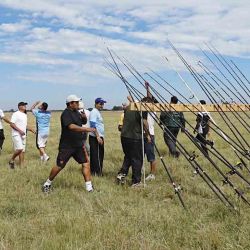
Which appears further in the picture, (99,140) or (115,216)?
(99,140)

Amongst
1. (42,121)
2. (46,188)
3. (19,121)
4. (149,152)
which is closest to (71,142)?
(46,188)

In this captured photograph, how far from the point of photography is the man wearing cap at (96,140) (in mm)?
10655

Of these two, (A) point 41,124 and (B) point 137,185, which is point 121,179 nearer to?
(B) point 137,185

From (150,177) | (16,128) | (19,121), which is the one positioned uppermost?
(19,121)

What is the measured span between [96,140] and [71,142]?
176cm

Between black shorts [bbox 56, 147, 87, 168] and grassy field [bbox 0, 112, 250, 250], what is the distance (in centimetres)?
49

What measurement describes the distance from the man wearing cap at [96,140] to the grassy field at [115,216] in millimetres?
555

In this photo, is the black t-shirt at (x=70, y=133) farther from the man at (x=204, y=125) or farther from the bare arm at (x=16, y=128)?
the bare arm at (x=16, y=128)

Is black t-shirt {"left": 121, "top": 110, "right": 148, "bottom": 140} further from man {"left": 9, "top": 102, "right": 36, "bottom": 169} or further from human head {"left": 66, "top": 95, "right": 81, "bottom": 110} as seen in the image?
man {"left": 9, "top": 102, "right": 36, "bottom": 169}

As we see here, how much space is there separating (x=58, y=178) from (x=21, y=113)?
345 cm

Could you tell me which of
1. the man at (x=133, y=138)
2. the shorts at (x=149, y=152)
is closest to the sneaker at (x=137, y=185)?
the man at (x=133, y=138)

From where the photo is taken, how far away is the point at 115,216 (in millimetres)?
6680

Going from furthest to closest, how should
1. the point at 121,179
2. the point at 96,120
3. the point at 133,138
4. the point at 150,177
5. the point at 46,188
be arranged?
the point at 96,120 → the point at 150,177 → the point at 133,138 → the point at 121,179 → the point at 46,188

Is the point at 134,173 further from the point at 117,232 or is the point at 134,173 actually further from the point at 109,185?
the point at 117,232
